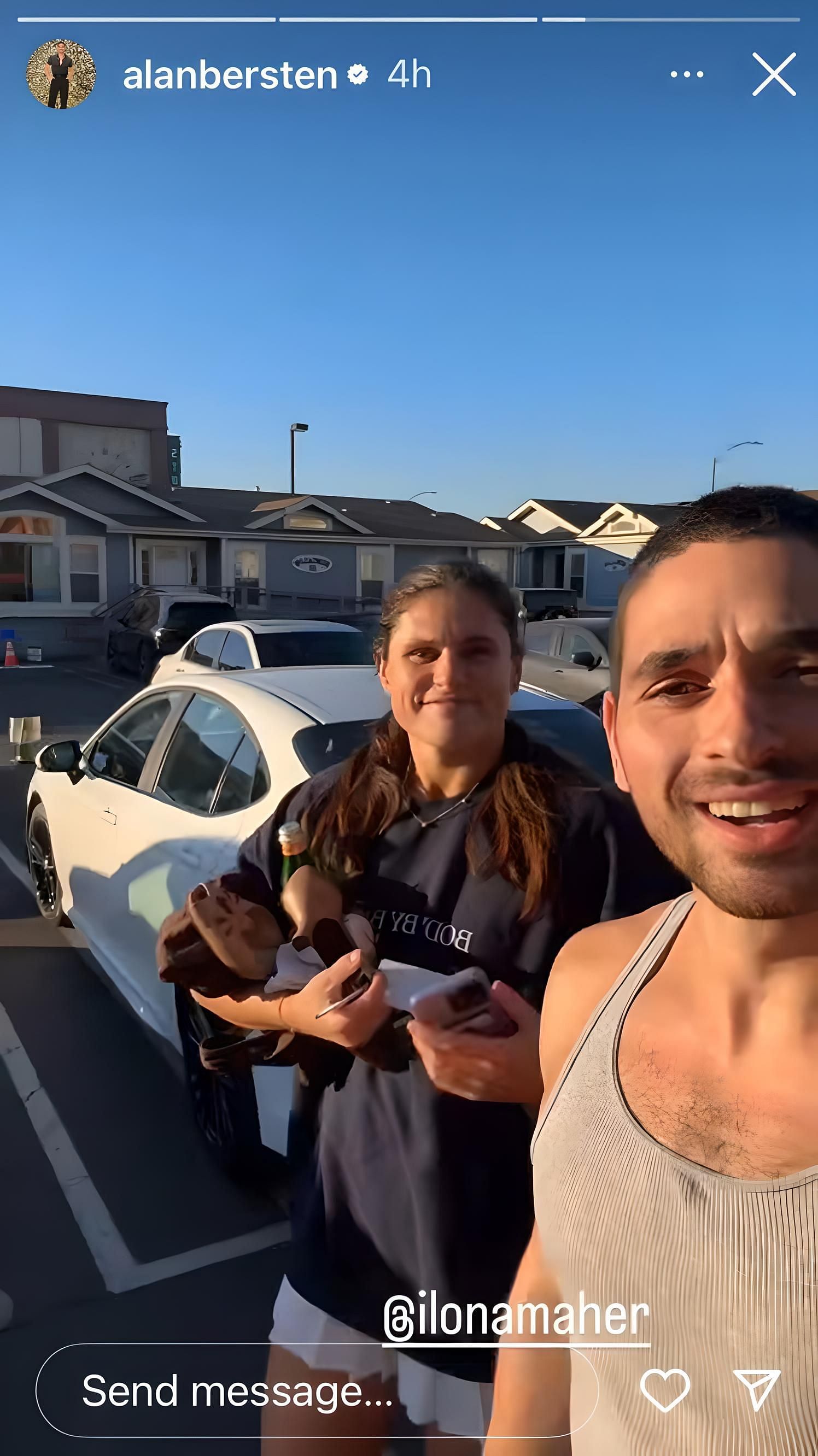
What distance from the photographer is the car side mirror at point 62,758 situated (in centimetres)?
307

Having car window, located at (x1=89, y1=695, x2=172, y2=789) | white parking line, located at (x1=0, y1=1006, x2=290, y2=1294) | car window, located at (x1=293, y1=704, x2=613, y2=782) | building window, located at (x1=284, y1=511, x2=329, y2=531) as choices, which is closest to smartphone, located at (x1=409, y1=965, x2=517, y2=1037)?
car window, located at (x1=293, y1=704, x2=613, y2=782)

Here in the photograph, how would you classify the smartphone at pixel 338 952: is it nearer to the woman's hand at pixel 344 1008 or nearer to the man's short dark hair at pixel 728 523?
the woman's hand at pixel 344 1008

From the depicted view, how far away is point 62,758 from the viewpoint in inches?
122

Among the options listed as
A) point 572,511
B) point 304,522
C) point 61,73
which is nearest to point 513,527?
point 572,511

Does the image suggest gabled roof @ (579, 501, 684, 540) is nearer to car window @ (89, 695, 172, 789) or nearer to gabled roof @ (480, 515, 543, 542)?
gabled roof @ (480, 515, 543, 542)

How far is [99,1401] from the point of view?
4.61 feet

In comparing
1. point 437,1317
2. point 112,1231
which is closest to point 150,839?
point 112,1231

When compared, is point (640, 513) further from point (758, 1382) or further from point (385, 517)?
point (758, 1382)

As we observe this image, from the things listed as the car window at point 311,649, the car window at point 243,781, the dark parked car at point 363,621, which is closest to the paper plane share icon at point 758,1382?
the dark parked car at point 363,621

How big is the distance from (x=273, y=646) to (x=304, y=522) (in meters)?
1.57

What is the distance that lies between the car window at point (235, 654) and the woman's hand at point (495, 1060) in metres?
2.11

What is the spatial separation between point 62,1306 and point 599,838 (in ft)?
5.17

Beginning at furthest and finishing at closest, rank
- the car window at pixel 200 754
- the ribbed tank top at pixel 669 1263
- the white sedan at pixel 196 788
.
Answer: the car window at pixel 200 754
the white sedan at pixel 196 788
the ribbed tank top at pixel 669 1263

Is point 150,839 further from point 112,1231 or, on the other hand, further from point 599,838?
point 599,838
